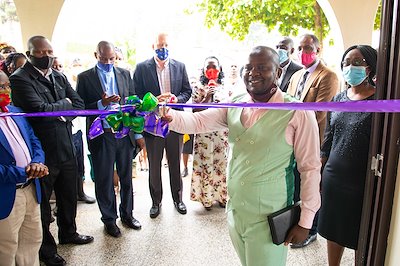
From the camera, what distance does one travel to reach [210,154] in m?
3.25

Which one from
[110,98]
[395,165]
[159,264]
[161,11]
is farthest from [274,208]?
[161,11]

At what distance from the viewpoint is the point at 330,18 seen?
395cm

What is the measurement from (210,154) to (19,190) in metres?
1.84

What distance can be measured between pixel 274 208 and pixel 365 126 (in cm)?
72

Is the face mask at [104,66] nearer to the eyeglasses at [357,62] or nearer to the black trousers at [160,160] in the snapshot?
the black trousers at [160,160]

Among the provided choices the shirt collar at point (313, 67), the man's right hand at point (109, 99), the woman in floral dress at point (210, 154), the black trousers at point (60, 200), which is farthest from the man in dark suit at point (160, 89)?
the shirt collar at point (313, 67)

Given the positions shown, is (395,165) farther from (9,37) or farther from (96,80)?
(9,37)

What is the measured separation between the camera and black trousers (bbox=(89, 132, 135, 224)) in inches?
106

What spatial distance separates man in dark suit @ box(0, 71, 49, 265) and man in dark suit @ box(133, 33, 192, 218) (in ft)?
4.29

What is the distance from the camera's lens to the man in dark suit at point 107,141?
2697 mm

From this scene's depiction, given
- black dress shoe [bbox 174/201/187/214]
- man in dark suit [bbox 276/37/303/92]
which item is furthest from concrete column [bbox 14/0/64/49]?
man in dark suit [bbox 276/37/303/92]

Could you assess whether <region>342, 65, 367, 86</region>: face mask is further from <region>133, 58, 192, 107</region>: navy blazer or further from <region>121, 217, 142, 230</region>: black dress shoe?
<region>121, 217, 142, 230</region>: black dress shoe

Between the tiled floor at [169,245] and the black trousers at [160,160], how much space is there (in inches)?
8.8

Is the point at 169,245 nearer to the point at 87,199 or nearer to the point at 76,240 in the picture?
the point at 76,240
